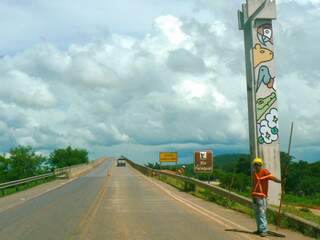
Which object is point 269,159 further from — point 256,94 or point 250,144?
point 256,94

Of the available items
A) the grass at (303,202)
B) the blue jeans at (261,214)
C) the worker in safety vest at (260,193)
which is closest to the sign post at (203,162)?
the grass at (303,202)

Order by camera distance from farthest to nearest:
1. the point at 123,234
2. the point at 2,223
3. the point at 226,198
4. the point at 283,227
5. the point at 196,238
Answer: the point at 226,198, the point at 2,223, the point at 283,227, the point at 123,234, the point at 196,238

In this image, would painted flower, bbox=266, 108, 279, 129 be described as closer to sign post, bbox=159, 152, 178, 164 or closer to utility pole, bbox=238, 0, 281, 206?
utility pole, bbox=238, 0, 281, 206

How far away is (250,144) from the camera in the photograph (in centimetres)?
2717

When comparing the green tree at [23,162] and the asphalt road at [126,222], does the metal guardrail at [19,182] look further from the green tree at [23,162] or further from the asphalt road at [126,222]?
the green tree at [23,162]

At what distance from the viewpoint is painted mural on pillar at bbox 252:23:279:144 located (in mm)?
26297

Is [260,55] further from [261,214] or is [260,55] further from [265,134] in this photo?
[261,214]

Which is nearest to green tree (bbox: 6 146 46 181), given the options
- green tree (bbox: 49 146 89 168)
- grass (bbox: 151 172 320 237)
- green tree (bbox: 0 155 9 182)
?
green tree (bbox: 0 155 9 182)

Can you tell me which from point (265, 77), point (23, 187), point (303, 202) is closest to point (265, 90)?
point (265, 77)

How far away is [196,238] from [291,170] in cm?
5882

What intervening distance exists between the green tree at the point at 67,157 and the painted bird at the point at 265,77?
13254 cm

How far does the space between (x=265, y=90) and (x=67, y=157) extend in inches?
5558

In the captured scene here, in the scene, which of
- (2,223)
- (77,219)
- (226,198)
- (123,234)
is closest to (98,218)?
(77,219)

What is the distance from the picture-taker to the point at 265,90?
1040 inches
